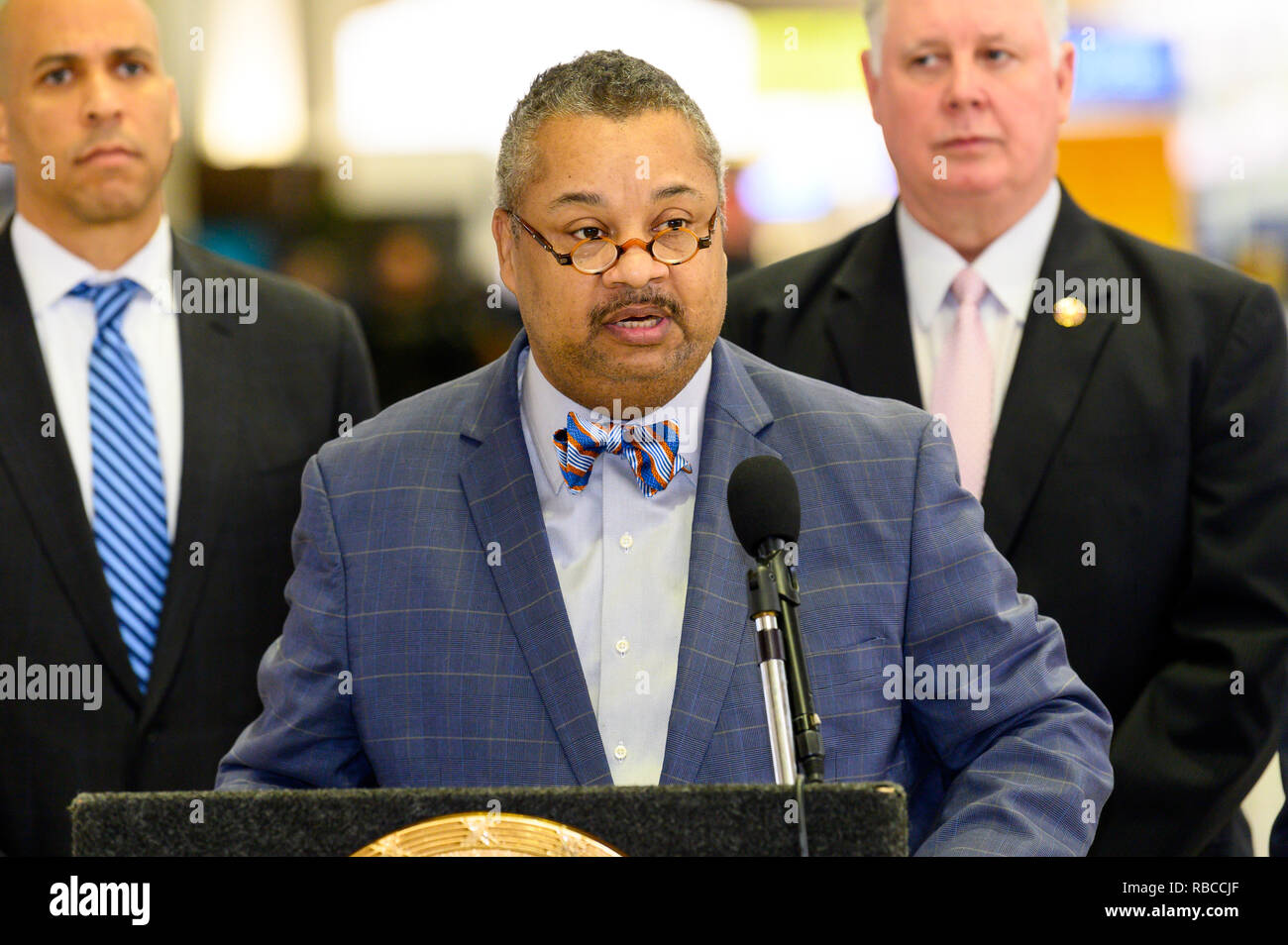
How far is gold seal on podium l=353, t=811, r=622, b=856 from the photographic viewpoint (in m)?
1.44

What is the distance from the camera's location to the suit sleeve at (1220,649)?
2482 mm

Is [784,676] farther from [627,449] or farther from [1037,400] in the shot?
[1037,400]

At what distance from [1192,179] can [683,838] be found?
4.34 metres

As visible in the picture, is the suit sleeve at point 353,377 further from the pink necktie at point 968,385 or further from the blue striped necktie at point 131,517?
the pink necktie at point 968,385

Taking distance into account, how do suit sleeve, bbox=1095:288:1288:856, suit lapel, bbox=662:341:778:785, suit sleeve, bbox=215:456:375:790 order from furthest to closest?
suit sleeve, bbox=1095:288:1288:856, suit sleeve, bbox=215:456:375:790, suit lapel, bbox=662:341:778:785

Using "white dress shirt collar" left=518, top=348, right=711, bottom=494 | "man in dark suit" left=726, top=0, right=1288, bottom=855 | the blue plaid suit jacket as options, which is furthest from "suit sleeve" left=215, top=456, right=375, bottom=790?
"man in dark suit" left=726, top=0, right=1288, bottom=855

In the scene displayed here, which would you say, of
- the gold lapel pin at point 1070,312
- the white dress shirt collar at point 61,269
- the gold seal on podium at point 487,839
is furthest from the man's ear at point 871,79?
the gold seal on podium at point 487,839

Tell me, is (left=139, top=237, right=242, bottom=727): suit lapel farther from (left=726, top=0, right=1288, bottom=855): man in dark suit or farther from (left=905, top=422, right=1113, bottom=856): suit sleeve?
(left=905, top=422, right=1113, bottom=856): suit sleeve

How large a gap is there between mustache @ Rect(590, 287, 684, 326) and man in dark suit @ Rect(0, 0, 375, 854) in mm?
949

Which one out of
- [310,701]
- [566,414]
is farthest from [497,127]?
[310,701]

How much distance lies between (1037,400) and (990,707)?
2.56 feet

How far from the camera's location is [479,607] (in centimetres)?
210

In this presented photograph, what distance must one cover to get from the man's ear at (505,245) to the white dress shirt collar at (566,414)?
0.13 metres
